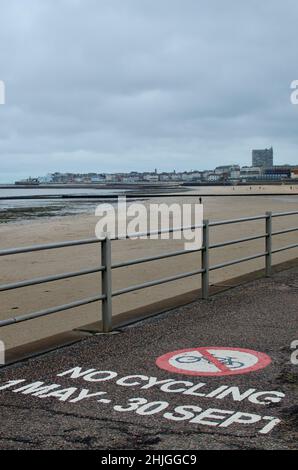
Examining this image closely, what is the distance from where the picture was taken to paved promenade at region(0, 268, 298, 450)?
447 cm

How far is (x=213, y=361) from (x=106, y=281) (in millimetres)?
1872

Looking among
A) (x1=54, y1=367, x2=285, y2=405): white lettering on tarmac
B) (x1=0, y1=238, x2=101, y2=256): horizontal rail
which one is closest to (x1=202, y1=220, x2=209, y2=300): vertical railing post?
(x1=0, y1=238, x2=101, y2=256): horizontal rail

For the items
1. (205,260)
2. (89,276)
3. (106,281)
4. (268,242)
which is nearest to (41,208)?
(89,276)

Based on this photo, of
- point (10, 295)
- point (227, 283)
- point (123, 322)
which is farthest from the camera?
point (10, 295)

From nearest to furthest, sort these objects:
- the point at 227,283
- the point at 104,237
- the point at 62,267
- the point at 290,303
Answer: the point at 104,237
the point at 290,303
the point at 227,283
the point at 62,267

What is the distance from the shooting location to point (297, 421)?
15.5 feet

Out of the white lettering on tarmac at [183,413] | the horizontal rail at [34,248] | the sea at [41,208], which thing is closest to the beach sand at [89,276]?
the horizontal rail at [34,248]

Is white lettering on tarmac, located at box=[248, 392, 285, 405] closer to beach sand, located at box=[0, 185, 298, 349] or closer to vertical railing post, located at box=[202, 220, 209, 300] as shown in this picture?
beach sand, located at box=[0, 185, 298, 349]

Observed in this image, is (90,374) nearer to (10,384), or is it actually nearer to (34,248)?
(10,384)

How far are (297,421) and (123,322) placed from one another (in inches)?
147


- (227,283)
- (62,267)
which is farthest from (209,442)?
(62,267)

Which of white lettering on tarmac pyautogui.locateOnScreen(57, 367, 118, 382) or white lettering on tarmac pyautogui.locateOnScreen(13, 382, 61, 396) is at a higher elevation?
white lettering on tarmac pyautogui.locateOnScreen(57, 367, 118, 382)

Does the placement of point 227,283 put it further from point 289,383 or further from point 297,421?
point 297,421

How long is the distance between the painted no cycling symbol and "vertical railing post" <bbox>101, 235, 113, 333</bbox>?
4.19ft
